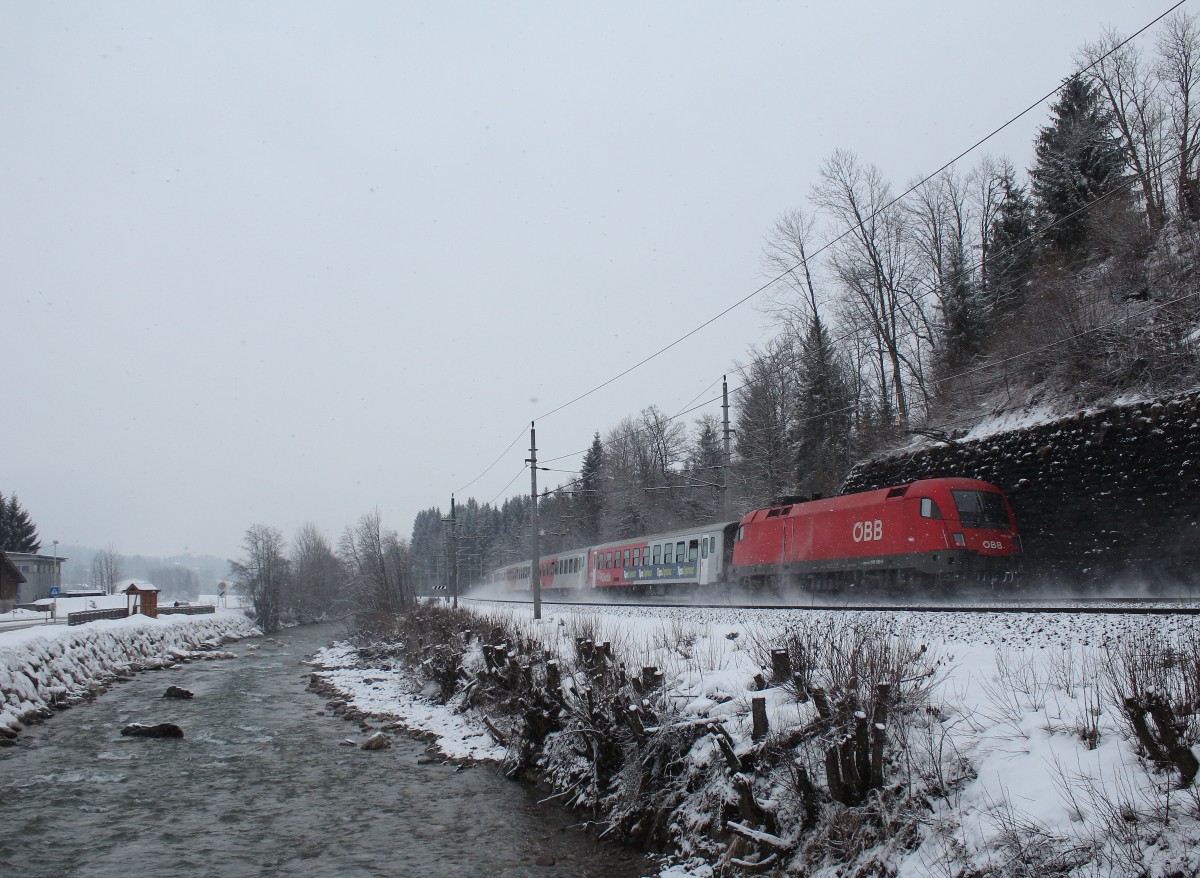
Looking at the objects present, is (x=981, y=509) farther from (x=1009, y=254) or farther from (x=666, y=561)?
(x=1009, y=254)

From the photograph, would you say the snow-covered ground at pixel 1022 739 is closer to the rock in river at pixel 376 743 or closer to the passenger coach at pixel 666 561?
the rock in river at pixel 376 743

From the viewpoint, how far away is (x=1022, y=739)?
6.50 metres

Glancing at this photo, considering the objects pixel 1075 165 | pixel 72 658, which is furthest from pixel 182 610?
pixel 1075 165

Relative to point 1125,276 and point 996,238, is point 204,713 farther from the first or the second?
point 996,238

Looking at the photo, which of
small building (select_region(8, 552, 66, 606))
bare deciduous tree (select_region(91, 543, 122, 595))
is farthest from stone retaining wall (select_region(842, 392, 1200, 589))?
bare deciduous tree (select_region(91, 543, 122, 595))

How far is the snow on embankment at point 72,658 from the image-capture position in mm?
18672

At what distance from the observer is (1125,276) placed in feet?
78.9

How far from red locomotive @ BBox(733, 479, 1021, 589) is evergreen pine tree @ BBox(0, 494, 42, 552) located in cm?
7379

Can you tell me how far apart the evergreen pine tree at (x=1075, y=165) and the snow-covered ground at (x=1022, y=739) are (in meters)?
23.8

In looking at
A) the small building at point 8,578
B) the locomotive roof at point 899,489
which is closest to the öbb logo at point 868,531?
the locomotive roof at point 899,489

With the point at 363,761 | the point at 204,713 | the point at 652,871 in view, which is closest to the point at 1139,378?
the point at 652,871

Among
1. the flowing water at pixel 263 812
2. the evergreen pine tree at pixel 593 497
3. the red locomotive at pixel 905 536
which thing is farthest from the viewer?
the evergreen pine tree at pixel 593 497

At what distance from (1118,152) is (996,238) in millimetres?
6088

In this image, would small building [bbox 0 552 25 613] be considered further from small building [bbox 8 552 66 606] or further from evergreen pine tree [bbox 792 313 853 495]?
evergreen pine tree [bbox 792 313 853 495]
